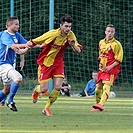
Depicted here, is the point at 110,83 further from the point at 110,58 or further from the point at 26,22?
the point at 26,22

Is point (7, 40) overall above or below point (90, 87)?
above

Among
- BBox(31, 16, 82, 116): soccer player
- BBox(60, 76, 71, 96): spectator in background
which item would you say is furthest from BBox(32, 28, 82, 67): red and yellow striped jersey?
BBox(60, 76, 71, 96): spectator in background

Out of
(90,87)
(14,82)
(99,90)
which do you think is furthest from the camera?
(90,87)

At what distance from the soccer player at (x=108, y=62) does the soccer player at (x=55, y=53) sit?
1349 millimetres

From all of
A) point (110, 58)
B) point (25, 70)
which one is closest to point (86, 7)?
point (25, 70)

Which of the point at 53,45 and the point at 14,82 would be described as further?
the point at 14,82

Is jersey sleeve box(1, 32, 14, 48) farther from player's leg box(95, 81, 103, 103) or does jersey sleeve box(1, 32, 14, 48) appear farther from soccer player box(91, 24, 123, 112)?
player's leg box(95, 81, 103, 103)

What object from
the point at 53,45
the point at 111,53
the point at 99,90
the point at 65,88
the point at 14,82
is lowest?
the point at 65,88

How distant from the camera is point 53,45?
1145 cm

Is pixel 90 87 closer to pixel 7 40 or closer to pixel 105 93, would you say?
pixel 105 93

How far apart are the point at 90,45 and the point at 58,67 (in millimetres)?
15633

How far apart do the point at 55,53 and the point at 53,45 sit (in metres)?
0.17

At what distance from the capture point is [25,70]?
84.2ft

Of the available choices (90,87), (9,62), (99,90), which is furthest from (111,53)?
(90,87)
